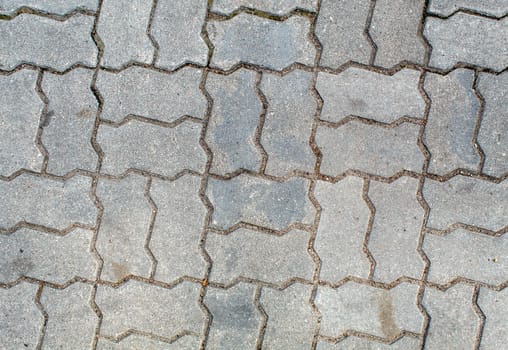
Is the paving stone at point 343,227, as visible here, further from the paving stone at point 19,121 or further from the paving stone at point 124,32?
the paving stone at point 19,121

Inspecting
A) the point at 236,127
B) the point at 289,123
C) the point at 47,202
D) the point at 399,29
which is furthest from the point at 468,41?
the point at 47,202

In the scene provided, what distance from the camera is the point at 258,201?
267 centimetres

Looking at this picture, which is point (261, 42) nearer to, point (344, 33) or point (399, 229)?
point (344, 33)

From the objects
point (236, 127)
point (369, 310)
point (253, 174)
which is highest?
point (236, 127)

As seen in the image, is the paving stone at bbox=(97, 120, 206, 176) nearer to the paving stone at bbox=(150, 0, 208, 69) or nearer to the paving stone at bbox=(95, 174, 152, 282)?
the paving stone at bbox=(95, 174, 152, 282)

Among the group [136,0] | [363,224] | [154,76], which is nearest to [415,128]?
[363,224]

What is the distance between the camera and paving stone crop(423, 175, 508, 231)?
261 cm

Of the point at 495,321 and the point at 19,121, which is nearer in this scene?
the point at 495,321

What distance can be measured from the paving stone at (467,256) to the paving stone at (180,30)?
1.47 metres

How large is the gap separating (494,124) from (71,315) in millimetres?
2301

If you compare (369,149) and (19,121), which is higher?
(369,149)

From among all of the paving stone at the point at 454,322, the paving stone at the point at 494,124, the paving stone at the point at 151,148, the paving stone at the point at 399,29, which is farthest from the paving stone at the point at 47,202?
the paving stone at the point at 494,124

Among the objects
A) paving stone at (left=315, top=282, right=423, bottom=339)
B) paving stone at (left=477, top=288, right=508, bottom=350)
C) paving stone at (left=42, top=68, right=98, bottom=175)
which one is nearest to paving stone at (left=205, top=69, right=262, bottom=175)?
paving stone at (left=42, top=68, right=98, bottom=175)

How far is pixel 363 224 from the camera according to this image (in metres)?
2.63
